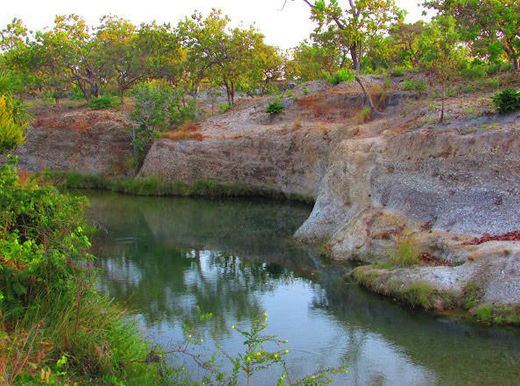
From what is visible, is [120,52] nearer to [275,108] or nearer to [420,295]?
[275,108]

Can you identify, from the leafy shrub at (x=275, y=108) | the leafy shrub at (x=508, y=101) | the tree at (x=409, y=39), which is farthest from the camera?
the tree at (x=409, y=39)

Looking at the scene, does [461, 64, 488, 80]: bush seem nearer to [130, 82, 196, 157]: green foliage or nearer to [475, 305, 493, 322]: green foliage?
[130, 82, 196, 157]: green foliage

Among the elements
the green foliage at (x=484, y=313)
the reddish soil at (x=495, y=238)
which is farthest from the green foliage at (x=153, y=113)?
the green foliage at (x=484, y=313)

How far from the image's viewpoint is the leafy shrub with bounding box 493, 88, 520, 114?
77.9ft

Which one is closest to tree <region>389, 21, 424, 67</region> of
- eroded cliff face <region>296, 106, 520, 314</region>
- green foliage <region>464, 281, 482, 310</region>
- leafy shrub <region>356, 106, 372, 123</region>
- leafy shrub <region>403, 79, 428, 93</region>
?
leafy shrub <region>403, 79, 428, 93</region>

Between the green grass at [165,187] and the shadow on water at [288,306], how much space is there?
838 centimetres

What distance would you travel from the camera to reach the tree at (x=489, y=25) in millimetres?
33438

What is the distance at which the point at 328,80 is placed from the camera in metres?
44.8

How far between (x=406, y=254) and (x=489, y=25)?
20.8 m

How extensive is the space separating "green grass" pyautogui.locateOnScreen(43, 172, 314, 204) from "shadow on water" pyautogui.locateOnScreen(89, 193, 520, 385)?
27.5ft

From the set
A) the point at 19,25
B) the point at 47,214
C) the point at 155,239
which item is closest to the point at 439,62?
the point at 155,239

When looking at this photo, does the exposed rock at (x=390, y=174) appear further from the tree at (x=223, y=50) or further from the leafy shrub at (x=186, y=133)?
the tree at (x=223, y=50)

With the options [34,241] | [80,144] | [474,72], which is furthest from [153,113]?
[34,241]

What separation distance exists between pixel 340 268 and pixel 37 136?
113 feet
